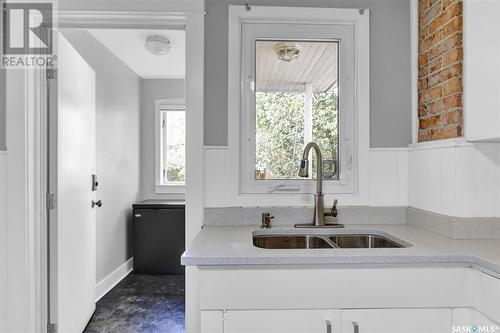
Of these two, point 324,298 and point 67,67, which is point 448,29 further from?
point 67,67

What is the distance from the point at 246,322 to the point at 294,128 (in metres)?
1.07

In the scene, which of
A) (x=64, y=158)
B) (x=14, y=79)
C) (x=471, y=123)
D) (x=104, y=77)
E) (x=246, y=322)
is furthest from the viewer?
(x=104, y=77)

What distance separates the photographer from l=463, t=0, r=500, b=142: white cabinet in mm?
1281

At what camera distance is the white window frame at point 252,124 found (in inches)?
69.5

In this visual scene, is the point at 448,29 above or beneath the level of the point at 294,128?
above

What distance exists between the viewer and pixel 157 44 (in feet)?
9.50

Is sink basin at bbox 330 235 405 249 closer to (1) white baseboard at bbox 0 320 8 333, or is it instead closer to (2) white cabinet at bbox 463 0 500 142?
(2) white cabinet at bbox 463 0 500 142

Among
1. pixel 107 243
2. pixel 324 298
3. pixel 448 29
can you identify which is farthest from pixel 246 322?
pixel 107 243

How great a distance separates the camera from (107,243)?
3.11 metres

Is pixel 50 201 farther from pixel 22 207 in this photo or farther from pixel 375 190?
pixel 375 190

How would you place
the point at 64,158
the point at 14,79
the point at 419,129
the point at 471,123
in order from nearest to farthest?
1. the point at 471,123
2. the point at 14,79
3. the point at 419,129
4. the point at 64,158

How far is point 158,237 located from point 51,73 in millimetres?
2052

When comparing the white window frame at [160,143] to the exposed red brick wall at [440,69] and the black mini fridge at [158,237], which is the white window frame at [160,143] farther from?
the exposed red brick wall at [440,69]

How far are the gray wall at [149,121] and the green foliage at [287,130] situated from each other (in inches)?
99.0
